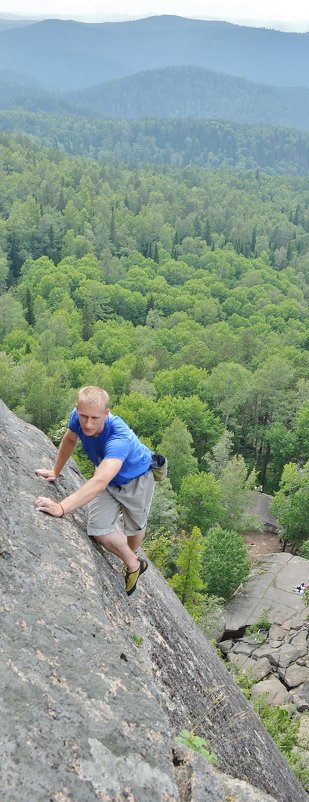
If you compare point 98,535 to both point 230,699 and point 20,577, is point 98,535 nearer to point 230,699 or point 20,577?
point 20,577

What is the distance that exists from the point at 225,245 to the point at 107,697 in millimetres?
179526

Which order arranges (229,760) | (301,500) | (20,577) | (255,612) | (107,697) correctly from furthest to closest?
1. (301,500)
2. (255,612)
3. (229,760)
4. (20,577)
5. (107,697)

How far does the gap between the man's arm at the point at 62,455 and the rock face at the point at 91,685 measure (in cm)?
15

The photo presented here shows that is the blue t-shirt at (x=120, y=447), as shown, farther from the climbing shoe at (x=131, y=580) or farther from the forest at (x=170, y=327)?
Answer: the forest at (x=170, y=327)

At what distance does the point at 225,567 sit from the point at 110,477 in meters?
31.4

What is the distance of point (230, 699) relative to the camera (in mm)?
9703

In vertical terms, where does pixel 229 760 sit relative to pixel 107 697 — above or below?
below

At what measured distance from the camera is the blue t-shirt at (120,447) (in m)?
7.82

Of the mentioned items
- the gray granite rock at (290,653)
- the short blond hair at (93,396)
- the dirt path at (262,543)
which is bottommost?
the dirt path at (262,543)

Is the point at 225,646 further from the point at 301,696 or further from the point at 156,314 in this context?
the point at 156,314

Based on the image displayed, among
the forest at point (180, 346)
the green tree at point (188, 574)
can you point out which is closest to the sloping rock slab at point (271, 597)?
the forest at point (180, 346)

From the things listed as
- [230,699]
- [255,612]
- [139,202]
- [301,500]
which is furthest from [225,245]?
[230,699]

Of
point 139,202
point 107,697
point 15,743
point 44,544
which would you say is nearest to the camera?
point 15,743

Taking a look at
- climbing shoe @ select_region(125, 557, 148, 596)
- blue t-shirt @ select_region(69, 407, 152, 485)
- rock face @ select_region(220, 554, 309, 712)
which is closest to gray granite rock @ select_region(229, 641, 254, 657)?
rock face @ select_region(220, 554, 309, 712)
